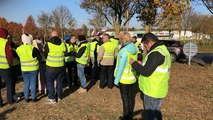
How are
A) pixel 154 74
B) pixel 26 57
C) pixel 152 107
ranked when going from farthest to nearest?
1. pixel 26 57
2. pixel 152 107
3. pixel 154 74

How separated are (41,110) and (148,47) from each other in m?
3.88

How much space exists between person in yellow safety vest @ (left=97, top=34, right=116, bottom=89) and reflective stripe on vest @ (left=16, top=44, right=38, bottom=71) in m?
2.69

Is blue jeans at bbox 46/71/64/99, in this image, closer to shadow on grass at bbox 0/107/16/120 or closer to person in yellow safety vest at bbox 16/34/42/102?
person in yellow safety vest at bbox 16/34/42/102

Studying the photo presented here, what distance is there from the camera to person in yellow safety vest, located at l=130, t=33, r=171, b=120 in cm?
459

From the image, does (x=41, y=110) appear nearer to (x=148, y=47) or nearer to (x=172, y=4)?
(x=148, y=47)

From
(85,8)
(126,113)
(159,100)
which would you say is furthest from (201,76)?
(85,8)

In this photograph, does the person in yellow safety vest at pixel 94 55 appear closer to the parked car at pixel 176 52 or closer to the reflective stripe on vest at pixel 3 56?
the reflective stripe on vest at pixel 3 56

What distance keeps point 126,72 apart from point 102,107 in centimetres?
193

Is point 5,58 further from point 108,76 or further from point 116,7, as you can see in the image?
point 116,7

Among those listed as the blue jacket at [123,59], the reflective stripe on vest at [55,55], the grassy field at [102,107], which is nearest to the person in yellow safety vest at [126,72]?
the blue jacket at [123,59]

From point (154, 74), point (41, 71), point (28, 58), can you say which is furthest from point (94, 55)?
point (154, 74)

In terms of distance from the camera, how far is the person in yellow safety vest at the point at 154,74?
4.59 meters

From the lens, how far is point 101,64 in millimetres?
10180

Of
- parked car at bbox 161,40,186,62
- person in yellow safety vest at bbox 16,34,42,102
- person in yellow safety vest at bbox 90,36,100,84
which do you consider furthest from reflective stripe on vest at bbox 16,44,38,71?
parked car at bbox 161,40,186,62
